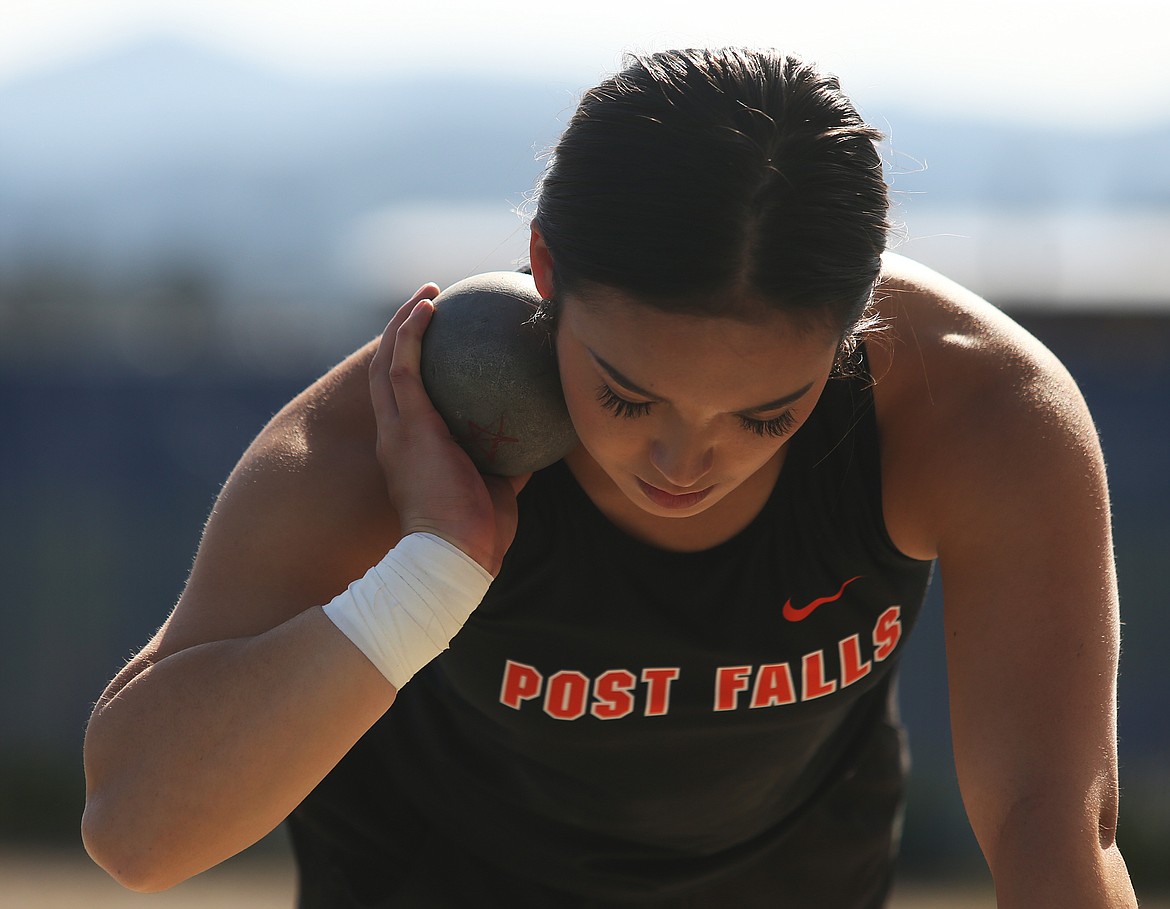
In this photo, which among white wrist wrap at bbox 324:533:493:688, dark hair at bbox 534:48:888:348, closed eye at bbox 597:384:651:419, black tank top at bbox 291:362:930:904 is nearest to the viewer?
dark hair at bbox 534:48:888:348

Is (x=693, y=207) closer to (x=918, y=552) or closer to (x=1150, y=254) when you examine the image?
(x=918, y=552)

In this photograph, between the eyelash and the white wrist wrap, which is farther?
the white wrist wrap

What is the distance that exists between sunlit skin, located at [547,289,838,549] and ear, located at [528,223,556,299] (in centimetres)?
7

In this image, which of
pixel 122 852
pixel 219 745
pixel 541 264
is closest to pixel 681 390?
pixel 541 264

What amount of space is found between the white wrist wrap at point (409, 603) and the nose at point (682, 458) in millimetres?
352

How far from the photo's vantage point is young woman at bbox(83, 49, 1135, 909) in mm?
1847

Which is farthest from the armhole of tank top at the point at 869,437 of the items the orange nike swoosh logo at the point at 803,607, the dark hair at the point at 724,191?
the dark hair at the point at 724,191

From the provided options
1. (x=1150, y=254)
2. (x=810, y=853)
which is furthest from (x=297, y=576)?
(x=1150, y=254)

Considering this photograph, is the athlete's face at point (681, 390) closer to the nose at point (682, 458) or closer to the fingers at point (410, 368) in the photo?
the nose at point (682, 458)

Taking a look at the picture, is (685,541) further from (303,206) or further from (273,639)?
(303,206)

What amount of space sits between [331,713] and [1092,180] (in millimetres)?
8187

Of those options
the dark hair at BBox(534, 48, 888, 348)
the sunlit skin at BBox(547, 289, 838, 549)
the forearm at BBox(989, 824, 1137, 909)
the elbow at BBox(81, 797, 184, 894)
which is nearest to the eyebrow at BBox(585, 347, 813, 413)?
the sunlit skin at BBox(547, 289, 838, 549)

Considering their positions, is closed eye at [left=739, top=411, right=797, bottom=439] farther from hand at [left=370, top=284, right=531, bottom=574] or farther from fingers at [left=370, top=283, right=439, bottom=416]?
fingers at [left=370, top=283, right=439, bottom=416]

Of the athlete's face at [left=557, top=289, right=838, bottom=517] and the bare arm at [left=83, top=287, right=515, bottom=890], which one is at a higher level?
the athlete's face at [left=557, top=289, right=838, bottom=517]
